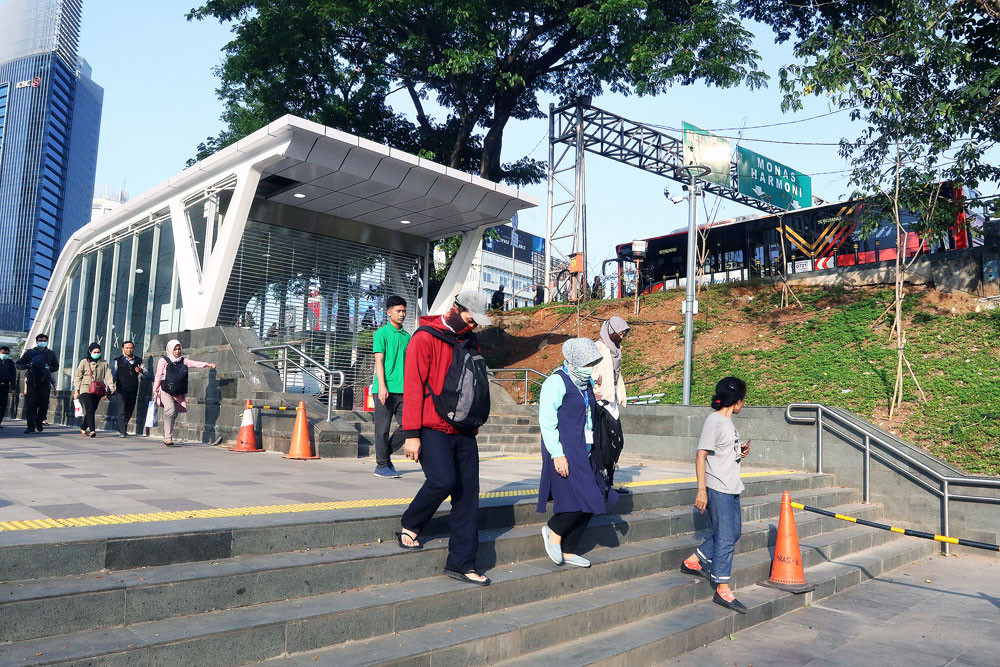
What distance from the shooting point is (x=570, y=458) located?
5137 mm

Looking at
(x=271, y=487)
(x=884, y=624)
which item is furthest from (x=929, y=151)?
(x=271, y=487)

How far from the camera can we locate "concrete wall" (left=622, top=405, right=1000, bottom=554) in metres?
8.84

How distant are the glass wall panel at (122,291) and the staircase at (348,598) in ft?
52.4

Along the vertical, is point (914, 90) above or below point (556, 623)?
above

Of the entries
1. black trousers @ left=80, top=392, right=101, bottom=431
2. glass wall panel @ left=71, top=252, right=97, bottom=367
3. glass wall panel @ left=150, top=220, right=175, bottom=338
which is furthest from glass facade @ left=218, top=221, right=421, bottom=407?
glass wall panel @ left=71, top=252, right=97, bottom=367

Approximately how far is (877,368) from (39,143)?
159838 millimetres

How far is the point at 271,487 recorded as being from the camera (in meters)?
6.34

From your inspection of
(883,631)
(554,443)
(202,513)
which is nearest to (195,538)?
(202,513)

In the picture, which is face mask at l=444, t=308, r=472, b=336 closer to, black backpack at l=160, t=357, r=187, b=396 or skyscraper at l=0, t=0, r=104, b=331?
black backpack at l=160, t=357, r=187, b=396

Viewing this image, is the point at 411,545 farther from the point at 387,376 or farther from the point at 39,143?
the point at 39,143

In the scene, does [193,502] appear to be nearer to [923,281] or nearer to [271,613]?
[271,613]

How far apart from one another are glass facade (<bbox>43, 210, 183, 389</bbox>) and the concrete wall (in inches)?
441

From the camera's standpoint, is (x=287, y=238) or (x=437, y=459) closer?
(x=437, y=459)

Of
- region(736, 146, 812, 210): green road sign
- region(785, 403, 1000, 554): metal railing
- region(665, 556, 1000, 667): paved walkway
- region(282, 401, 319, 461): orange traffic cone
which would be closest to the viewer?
region(665, 556, 1000, 667): paved walkway
